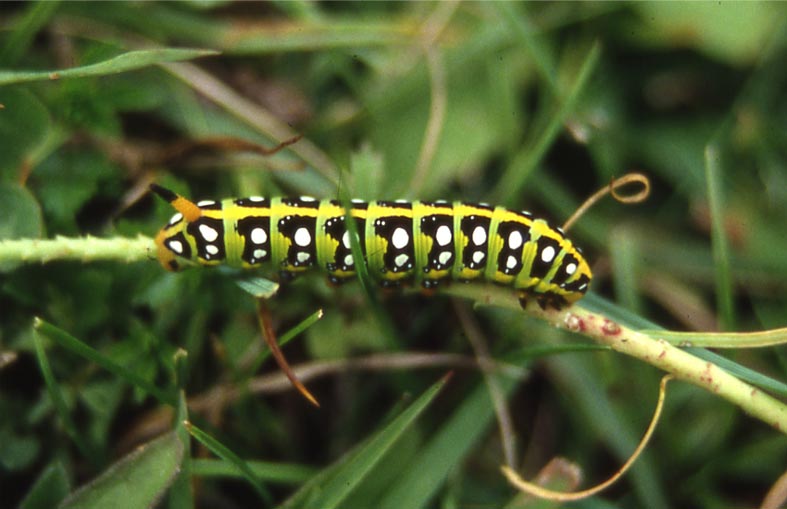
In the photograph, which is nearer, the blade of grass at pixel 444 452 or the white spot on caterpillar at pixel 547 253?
the white spot on caterpillar at pixel 547 253

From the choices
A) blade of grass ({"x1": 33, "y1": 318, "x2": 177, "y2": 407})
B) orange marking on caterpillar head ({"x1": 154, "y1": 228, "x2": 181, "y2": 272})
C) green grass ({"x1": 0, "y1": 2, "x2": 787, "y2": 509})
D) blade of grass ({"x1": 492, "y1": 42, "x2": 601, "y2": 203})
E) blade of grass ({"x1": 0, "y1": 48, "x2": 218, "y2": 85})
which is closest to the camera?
blade of grass ({"x1": 33, "y1": 318, "x2": 177, "y2": 407})

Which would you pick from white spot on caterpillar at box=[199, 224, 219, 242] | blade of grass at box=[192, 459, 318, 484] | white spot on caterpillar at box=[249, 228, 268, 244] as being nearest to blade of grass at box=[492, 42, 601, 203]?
white spot on caterpillar at box=[249, 228, 268, 244]

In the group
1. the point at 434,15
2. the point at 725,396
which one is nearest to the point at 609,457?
the point at 725,396

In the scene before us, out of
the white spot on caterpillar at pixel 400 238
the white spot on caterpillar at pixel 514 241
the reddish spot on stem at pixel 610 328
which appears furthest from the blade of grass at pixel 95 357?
the reddish spot on stem at pixel 610 328

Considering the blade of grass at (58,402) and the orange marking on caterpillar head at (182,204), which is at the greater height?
the orange marking on caterpillar head at (182,204)

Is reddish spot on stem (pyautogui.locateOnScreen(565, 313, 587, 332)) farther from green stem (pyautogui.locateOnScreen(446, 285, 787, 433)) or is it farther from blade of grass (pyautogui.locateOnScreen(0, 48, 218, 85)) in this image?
blade of grass (pyautogui.locateOnScreen(0, 48, 218, 85))

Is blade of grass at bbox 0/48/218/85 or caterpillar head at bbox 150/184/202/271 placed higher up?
blade of grass at bbox 0/48/218/85

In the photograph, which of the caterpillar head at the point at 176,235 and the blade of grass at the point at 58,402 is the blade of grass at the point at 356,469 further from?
the caterpillar head at the point at 176,235
